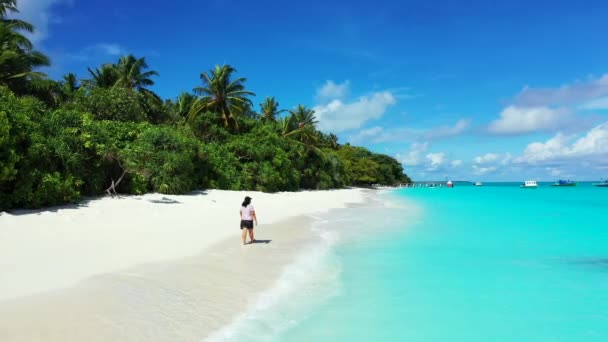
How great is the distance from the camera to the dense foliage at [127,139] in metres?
12.5

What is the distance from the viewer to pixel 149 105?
120ft

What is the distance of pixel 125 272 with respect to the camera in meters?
7.09

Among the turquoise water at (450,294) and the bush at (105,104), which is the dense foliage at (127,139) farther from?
the turquoise water at (450,294)

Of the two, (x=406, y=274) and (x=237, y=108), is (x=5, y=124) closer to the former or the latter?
(x=406, y=274)

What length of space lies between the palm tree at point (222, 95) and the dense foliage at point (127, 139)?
9 centimetres

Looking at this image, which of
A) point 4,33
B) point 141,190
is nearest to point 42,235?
point 141,190

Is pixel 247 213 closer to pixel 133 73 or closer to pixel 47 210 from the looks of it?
pixel 47 210

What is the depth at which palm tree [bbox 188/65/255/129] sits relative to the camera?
3588 centimetres

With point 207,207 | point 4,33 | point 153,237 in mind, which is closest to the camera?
point 153,237

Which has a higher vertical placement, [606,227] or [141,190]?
[141,190]

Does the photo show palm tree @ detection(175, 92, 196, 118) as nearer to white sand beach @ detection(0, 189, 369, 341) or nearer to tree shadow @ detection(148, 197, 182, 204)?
tree shadow @ detection(148, 197, 182, 204)

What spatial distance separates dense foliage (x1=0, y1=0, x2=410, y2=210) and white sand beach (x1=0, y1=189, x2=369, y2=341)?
175cm

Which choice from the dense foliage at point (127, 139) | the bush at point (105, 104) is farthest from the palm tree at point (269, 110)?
the bush at point (105, 104)

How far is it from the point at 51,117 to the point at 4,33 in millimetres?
12586
